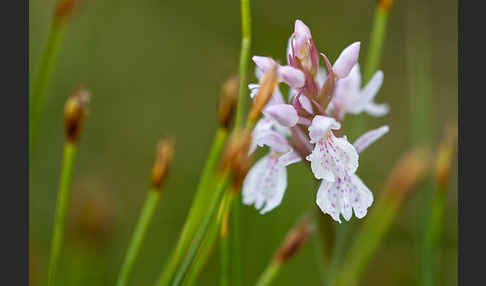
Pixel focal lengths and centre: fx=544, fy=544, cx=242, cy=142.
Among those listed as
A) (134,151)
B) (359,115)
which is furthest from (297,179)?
(359,115)

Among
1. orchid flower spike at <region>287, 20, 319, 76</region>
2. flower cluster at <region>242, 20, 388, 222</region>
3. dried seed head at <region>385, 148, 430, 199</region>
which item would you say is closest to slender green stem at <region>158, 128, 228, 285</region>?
flower cluster at <region>242, 20, 388, 222</region>

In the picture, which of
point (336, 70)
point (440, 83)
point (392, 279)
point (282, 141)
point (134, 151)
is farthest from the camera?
point (440, 83)

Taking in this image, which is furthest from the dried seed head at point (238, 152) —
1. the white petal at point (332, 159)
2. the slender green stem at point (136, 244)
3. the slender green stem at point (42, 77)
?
the slender green stem at point (42, 77)

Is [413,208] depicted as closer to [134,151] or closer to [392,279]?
[392,279]

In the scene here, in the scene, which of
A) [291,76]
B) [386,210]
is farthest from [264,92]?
[386,210]

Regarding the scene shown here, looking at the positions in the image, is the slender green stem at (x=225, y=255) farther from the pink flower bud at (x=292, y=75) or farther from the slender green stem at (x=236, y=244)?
the pink flower bud at (x=292, y=75)
